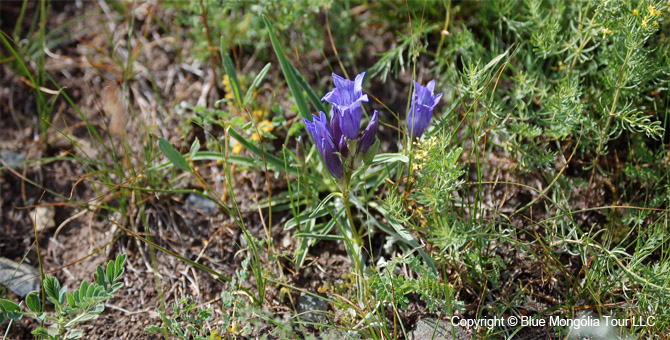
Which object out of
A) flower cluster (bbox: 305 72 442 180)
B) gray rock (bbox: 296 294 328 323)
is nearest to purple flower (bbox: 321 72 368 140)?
flower cluster (bbox: 305 72 442 180)

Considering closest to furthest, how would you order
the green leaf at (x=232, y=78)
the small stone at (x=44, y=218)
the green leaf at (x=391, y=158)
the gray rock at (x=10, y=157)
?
1. the green leaf at (x=391, y=158)
2. the green leaf at (x=232, y=78)
3. the small stone at (x=44, y=218)
4. the gray rock at (x=10, y=157)

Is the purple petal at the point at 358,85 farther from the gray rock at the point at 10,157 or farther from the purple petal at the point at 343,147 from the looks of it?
the gray rock at the point at 10,157

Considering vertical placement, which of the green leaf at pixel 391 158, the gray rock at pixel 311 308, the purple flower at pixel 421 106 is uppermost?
the purple flower at pixel 421 106

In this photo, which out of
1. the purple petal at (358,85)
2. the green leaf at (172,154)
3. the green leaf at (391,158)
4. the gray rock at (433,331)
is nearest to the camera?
the purple petal at (358,85)

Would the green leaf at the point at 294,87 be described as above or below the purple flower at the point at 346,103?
below

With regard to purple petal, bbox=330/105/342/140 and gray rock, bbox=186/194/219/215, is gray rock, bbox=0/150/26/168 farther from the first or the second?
purple petal, bbox=330/105/342/140

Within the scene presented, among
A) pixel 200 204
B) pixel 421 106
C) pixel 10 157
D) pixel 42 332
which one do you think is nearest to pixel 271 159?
pixel 200 204

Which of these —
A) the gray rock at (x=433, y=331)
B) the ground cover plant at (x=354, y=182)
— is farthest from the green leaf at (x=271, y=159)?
the gray rock at (x=433, y=331)
